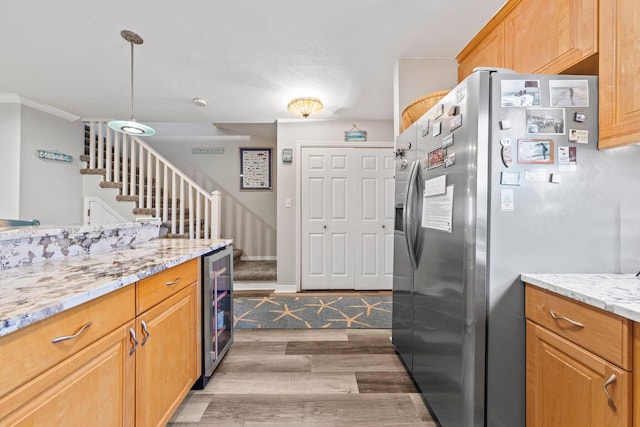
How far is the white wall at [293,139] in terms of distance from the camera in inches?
146

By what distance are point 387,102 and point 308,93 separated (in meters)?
0.95

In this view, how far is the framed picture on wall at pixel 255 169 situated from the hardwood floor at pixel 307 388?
11.1 feet

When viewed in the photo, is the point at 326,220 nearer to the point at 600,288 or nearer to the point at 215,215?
the point at 215,215

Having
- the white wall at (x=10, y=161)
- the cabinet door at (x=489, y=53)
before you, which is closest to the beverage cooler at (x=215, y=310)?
the cabinet door at (x=489, y=53)

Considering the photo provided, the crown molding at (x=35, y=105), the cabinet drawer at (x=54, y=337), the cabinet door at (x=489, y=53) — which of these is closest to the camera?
the cabinet drawer at (x=54, y=337)

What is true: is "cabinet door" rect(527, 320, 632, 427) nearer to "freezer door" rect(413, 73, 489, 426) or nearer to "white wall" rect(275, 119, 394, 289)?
"freezer door" rect(413, 73, 489, 426)

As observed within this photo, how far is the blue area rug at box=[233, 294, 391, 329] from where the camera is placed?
8.66 feet

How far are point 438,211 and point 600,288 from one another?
2.09 ft

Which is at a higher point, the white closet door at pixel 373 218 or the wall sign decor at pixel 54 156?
the wall sign decor at pixel 54 156

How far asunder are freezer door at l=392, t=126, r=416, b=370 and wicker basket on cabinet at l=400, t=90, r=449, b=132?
13 centimetres

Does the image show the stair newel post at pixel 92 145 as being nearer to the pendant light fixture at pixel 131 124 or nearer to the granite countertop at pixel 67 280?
the pendant light fixture at pixel 131 124

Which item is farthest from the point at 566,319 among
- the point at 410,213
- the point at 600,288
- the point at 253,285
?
the point at 253,285

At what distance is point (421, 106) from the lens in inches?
71.3

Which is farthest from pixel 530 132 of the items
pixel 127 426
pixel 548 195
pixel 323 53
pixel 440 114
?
pixel 127 426
